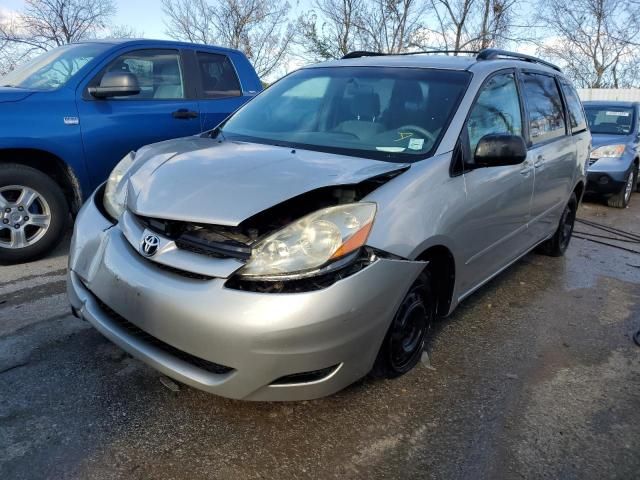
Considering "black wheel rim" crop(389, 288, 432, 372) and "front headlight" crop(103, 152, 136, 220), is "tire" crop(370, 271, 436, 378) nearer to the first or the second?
"black wheel rim" crop(389, 288, 432, 372)

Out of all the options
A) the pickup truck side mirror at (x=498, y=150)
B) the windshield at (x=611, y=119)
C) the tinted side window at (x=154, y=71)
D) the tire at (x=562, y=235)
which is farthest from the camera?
the windshield at (x=611, y=119)

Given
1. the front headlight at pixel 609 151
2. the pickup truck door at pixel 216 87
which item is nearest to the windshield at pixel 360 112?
the pickup truck door at pixel 216 87

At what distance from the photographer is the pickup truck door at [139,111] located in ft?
14.4

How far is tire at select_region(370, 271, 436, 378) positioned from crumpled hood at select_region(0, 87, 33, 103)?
3.41 meters

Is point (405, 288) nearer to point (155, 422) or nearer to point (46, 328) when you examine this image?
point (155, 422)

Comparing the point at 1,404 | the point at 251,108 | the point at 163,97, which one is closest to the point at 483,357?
the point at 251,108

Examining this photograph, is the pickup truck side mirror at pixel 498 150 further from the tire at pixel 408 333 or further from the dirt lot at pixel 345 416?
the dirt lot at pixel 345 416

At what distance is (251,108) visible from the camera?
3.75m

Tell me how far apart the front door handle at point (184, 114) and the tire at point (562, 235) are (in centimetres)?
364

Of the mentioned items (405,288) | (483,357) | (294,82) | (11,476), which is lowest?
(483,357)

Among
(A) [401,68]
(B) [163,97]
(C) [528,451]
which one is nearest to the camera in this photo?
(C) [528,451]

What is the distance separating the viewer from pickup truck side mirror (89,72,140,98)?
170 inches

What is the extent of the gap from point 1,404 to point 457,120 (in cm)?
269

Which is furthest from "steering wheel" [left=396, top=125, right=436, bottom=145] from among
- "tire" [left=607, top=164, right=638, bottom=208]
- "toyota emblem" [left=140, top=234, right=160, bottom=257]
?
"tire" [left=607, top=164, right=638, bottom=208]
